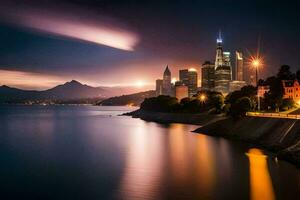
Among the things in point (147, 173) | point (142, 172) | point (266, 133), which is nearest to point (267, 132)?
point (266, 133)

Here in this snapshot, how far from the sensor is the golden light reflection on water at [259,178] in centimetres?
3374

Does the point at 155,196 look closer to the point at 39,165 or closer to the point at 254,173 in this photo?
the point at 254,173

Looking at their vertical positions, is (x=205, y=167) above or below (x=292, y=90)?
below

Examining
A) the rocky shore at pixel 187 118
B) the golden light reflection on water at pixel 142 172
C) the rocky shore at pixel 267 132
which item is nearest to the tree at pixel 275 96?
the rocky shore at pixel 187 118

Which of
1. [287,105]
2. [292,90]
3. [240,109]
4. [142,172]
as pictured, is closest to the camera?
[142,172]

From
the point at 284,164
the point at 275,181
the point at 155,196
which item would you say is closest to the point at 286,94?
the point at 284,164

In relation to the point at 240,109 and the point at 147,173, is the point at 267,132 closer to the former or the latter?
the point at 240,109

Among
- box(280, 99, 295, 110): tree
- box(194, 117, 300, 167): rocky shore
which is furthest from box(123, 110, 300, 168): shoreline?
box(280, 99, 295, 110): tree

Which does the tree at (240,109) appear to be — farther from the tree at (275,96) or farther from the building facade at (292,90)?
the building facade at (292,90)

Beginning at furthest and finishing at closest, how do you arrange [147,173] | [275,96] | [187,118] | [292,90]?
[187,118] < [292,90] < [275,96] < [147,173]

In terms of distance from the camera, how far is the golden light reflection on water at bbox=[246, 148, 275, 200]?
111 feet

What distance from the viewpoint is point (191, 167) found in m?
49.4

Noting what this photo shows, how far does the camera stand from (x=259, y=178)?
132 feet

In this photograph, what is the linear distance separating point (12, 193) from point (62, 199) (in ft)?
20.6
